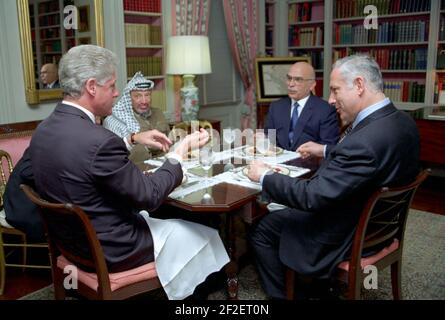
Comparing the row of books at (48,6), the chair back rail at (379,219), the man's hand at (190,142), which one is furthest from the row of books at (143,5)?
the chair back rail at (379,219)

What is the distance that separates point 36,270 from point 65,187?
1.54 metres

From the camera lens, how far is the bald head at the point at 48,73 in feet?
11.3

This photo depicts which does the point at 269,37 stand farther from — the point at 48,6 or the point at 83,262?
the point at 83,262

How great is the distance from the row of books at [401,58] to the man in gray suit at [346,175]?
349 cm

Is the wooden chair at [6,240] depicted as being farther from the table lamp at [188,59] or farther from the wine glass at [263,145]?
the table lamp at [188,59]

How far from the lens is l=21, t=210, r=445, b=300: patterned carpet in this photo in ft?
7.95

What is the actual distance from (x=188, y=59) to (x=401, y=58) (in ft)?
8.52

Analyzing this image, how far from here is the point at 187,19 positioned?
454cm

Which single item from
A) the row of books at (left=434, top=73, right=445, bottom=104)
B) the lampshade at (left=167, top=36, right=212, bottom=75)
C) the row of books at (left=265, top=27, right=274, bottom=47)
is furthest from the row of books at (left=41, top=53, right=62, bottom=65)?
the row of books at (left=434, top=73, right=445, bottom=104)

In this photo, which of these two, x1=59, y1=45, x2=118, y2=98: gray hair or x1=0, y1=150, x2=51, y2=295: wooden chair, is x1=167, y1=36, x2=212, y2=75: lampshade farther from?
x1=59, y1=45, x2=118, y2=98: gray hair

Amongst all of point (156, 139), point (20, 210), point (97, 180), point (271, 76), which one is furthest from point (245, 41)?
point (97, 180)

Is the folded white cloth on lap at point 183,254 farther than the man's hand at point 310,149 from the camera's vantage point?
No

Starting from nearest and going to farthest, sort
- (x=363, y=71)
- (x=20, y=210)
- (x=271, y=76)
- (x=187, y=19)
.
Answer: (x=363, y=71) → (x=20, y=210) → (x=187, y=19) → (x=271, y=76)

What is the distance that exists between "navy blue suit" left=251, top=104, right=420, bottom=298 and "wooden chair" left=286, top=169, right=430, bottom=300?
0.05m
